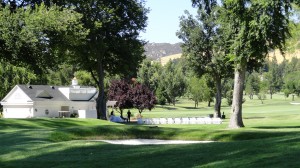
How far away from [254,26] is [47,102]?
39523mm

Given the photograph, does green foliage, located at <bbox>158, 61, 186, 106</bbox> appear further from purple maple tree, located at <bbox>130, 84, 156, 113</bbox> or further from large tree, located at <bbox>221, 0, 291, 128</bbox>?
large tree, located at <bbox>221, 0, 291, 128</bbox>

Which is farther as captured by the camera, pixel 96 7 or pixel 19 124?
pixel 96 7

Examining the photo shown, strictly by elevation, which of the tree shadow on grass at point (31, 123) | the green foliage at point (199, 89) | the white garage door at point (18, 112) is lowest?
the tree shadow on grass at point (31, 123)

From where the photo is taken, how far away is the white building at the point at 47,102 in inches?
2421

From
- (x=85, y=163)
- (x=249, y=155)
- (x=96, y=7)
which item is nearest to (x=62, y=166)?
(x=85, y=163)

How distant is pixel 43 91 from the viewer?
64.1 metres

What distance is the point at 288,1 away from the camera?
28.1 m

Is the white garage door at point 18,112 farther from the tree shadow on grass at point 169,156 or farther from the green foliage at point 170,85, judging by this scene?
the green foliage at point 170,85

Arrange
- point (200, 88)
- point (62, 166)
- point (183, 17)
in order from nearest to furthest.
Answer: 1. point (62, 166)
2. point (183, 17)
3. point (200, 88)

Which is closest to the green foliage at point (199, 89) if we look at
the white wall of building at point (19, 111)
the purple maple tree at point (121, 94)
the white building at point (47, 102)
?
the purple maple tree at point (121, 94)

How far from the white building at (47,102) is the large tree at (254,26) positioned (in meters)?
31.9

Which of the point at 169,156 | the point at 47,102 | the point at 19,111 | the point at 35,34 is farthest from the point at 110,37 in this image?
the point at 169,156

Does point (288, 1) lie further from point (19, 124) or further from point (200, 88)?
point (200, 88)

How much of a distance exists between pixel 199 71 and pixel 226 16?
2652cm
